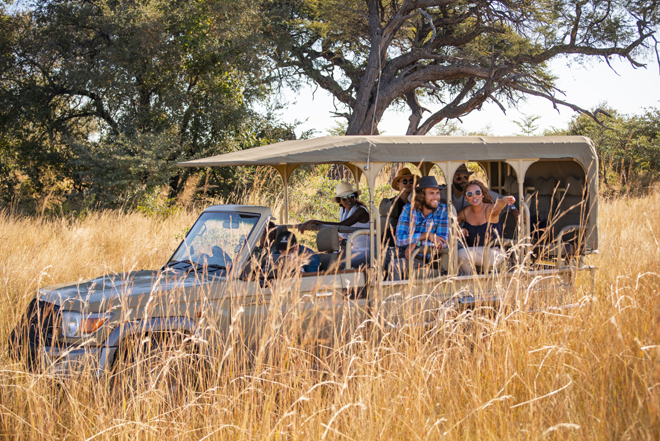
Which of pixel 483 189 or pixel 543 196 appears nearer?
pixel 483 189

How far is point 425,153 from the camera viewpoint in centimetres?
470

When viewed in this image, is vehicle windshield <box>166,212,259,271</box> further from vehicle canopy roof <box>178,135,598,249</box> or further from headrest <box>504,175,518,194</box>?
headrest <box>504,175,518,194</box>

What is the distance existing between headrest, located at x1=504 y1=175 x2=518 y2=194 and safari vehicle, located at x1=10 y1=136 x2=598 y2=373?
1.35m

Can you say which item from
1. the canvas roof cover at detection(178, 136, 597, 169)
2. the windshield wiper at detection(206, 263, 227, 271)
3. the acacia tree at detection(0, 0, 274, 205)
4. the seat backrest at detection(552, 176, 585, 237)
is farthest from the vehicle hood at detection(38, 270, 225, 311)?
the acacia tree at detection(0, 0, 274, 205)

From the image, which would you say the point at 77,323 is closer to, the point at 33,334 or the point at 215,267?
the point at 33,334

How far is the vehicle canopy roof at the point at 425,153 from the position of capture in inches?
173

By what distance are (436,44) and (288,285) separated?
1702 cm

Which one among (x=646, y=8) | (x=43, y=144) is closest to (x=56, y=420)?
(x=43, y=144)

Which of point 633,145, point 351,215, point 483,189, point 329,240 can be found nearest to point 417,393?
point 329,240

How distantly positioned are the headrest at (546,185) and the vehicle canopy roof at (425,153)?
111 centimetres

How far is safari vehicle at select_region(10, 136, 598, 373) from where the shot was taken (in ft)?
11.4

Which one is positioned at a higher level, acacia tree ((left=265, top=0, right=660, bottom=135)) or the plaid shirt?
acacia tree ((left=265, top=0, right=660, bottom=135))

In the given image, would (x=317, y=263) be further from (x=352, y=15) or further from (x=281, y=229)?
(x=352, y=15)

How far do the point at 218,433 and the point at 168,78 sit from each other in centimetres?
1240
